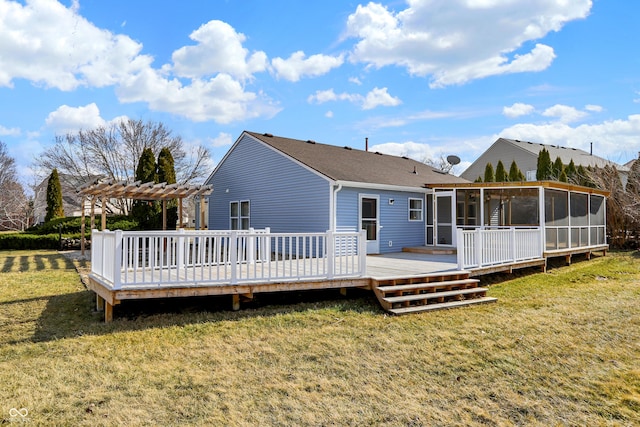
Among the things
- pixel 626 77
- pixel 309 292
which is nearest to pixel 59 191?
pixel 309 292

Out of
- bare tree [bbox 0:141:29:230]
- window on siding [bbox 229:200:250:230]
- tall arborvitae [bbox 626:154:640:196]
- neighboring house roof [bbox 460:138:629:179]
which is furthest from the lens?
bare tree [bbox 0:141:29:230]

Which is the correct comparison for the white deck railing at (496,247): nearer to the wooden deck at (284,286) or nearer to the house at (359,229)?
the house at (359,229)

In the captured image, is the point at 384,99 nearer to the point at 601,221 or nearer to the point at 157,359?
the point at 601,221

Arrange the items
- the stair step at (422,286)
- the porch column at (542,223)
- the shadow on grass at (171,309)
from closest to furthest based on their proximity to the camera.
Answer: the shadow on grass at (171,309) < the stair step at (422,286) < the porch column at (542,223)

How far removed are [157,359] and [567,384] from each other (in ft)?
13.9

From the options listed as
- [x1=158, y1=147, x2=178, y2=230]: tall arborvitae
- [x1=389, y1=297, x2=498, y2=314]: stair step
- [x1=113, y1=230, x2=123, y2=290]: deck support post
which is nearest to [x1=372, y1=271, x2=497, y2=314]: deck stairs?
[x1=389, y1=297, x2=498, y2=314]: stair step

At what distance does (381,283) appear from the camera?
6922mm

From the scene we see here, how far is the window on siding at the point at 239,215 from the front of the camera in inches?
582

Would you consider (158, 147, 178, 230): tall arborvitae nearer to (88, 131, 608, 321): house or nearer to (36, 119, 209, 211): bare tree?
(88, 131, 608, 321): house

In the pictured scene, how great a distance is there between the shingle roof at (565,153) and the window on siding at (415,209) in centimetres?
2205

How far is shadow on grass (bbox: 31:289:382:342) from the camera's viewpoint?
5754 mm

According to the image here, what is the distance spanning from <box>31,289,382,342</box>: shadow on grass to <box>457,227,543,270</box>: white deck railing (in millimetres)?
2237

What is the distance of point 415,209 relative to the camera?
13.5 metres

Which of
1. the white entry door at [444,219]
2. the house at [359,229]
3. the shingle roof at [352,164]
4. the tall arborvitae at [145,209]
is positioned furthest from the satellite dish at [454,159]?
the tall arborvitae at [145,209]
